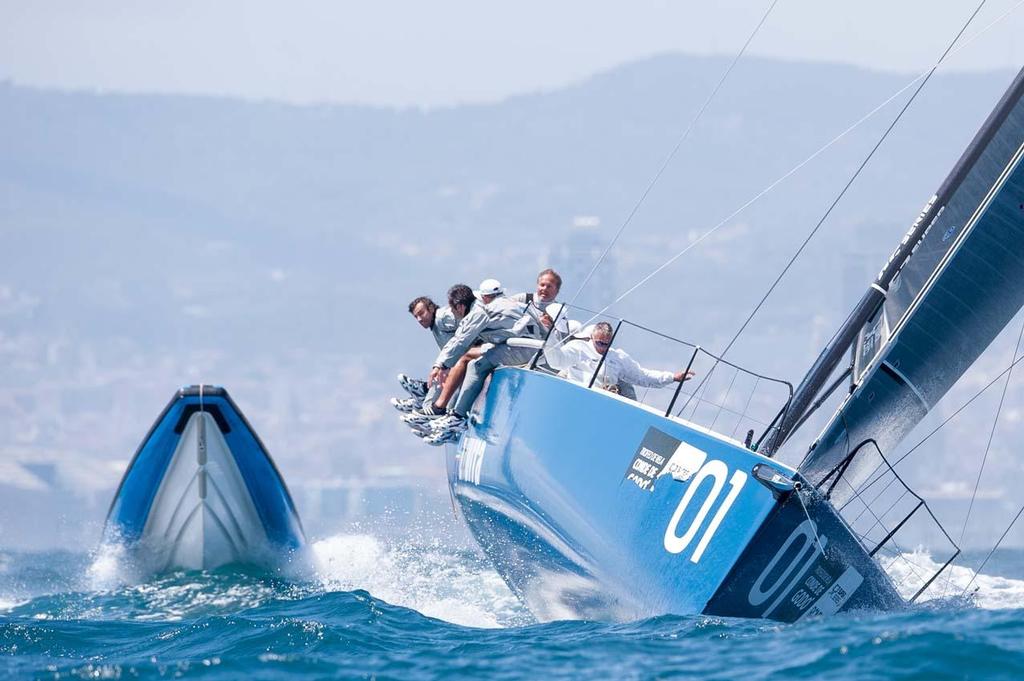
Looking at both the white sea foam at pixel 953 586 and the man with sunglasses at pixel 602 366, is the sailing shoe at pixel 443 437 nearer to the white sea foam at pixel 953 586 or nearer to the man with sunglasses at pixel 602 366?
the man with sunglasses at pixel 602 366

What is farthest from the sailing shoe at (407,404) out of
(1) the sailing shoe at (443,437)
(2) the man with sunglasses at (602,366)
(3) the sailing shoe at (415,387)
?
(2) the man with sunglasses at (602,366)

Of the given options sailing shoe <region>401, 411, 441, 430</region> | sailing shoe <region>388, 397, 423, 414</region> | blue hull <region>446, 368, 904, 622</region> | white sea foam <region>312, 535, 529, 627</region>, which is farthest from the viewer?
sailing shoe <region>388, 397, 423, 414</region>

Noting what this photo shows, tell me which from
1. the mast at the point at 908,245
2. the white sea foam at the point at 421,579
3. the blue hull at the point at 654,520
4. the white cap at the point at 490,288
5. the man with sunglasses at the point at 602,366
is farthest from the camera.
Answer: the white cap at the point at 490,288

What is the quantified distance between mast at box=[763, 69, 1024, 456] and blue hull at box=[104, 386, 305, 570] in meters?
3.85

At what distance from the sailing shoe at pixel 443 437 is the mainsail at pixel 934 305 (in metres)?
2.75

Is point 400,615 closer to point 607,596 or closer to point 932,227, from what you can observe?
point 607,596

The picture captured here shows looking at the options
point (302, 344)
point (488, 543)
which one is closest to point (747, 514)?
point (488, 543)

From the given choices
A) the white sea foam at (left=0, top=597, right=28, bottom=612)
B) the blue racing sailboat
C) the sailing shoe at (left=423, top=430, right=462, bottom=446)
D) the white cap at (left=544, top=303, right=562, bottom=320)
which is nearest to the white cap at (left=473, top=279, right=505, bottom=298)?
the white cap at (left=544, top=303, right=562, bottom=320)

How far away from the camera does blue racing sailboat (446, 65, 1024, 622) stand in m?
6.09

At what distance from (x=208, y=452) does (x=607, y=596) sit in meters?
3.25

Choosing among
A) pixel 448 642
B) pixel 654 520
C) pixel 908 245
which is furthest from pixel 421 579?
pixel 908 245

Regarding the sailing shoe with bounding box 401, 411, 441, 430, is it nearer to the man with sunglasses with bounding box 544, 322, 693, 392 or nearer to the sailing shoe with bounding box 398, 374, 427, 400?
the sailing shoe with bounding box 398, 374, 427, 400

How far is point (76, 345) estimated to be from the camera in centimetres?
17262

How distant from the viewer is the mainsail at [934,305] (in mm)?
6441
